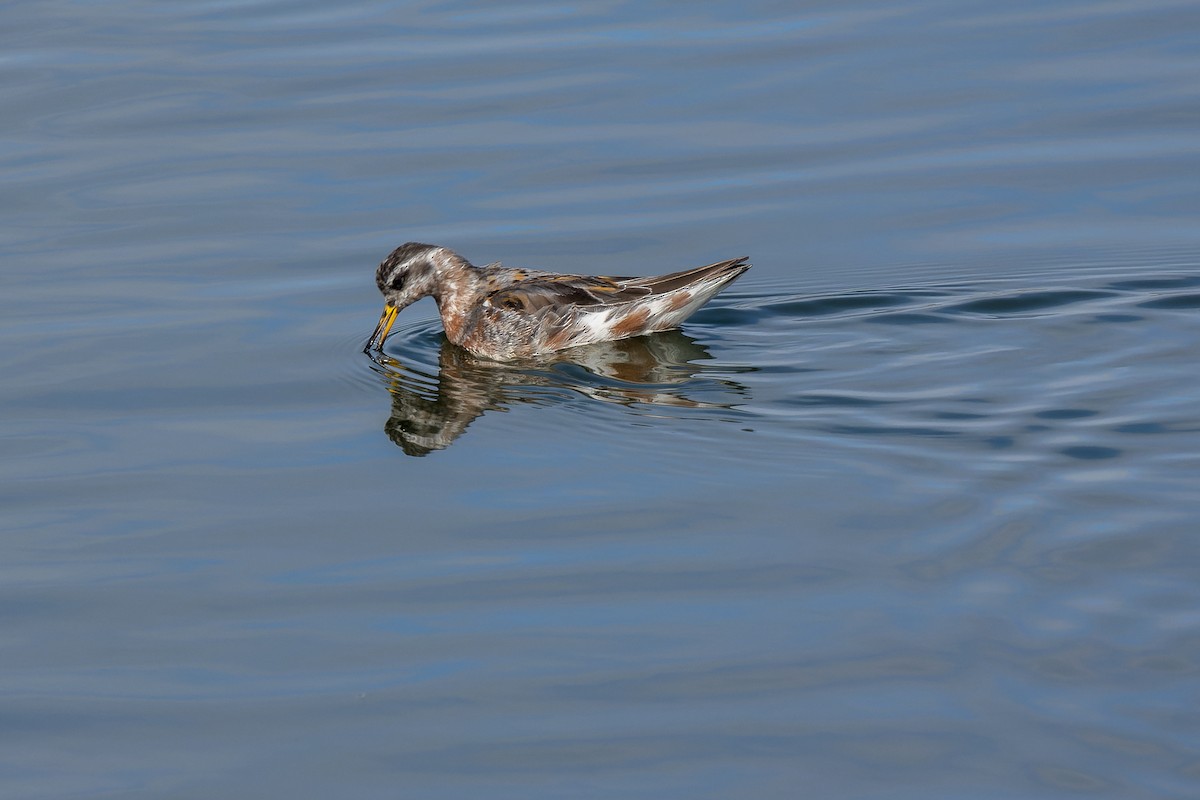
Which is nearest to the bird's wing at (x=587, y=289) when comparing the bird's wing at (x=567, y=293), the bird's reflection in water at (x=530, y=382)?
the bird's wing at (x=567, y=293)

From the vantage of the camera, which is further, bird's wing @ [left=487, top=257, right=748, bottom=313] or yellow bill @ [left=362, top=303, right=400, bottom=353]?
yellow bill @ [left=362, top=303, right=400, bottom=353]

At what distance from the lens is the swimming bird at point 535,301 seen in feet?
43.7

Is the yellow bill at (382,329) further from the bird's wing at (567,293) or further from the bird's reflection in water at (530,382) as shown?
the bird's wing at (567,293)

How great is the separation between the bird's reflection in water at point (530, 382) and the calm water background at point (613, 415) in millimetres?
60

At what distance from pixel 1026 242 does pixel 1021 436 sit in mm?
4827

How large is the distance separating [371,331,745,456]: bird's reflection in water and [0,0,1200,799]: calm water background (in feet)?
0.20

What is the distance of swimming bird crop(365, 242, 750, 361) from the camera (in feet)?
43.7

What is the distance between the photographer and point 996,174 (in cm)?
1620

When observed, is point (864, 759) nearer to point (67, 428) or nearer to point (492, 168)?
point (67, 428)

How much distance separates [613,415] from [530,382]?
1477 mm

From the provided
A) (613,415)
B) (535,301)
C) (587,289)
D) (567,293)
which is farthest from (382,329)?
(613,415)

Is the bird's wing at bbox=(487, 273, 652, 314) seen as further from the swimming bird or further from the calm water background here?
the calm water background

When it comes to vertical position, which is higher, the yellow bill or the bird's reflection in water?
the yellow bill

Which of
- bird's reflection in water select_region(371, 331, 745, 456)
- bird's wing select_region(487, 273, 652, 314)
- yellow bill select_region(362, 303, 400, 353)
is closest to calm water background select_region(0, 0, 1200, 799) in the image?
bird's reflection in water select_region(371, 331, 745, 456)
